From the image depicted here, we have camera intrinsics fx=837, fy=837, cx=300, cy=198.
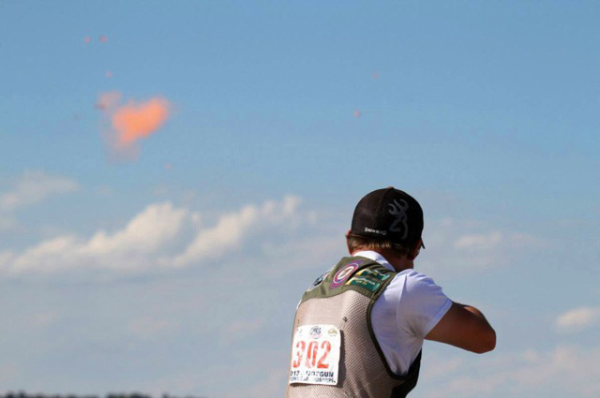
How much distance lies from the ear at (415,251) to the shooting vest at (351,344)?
391 millimetres

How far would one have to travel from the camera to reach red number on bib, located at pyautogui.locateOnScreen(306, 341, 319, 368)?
6.14 m

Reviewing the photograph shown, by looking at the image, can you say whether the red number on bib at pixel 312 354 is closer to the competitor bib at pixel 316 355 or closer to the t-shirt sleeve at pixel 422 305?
the competitor bib at pixel 316 355

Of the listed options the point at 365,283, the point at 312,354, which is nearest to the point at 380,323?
the point at 365,283

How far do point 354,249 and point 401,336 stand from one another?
2.86 ft

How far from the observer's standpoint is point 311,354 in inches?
244

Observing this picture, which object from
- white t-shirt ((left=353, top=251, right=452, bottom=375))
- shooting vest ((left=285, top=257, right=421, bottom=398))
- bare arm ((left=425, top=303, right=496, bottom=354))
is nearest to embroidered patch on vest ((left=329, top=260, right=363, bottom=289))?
shooting vest ((left=285, top=257, right=421, bottom=398))

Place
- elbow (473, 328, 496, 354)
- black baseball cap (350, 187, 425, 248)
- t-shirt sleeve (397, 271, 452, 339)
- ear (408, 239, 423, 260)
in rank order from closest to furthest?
t-shirt sleeve (397, 271, 452, 339), elbow (473, 328, 496, 354), black baseball cap (350, 187, 425, 248), ear (408, 239, 423, 260)

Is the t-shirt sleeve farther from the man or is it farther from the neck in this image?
the neck

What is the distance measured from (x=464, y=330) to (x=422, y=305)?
35cm

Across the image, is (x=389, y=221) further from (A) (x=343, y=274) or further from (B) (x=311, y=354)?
(B) (x=311, y=354)

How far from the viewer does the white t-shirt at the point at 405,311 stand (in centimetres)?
584

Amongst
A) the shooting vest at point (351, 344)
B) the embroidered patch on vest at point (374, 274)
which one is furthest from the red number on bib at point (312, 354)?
the embroidered patch on vest at point (374, 274)

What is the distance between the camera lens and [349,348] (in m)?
5.95

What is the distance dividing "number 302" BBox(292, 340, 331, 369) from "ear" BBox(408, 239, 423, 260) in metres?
0.96
